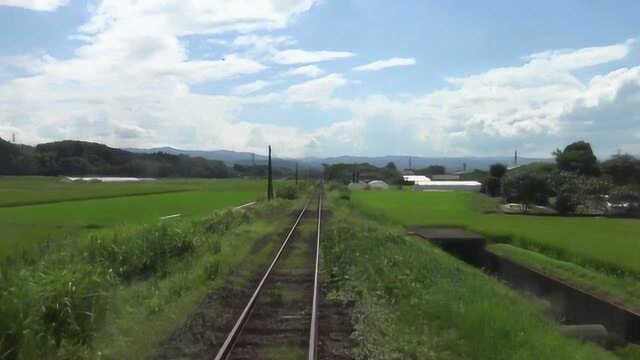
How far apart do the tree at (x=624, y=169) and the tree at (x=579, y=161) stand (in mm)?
1253

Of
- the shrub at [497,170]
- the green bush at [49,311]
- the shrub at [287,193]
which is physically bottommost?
the shrub at [287,193]

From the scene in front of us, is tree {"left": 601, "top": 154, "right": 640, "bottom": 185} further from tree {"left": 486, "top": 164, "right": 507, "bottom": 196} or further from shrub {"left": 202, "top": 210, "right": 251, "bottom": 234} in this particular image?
shrub {"left": 202, "top": 210, "right": 251, "bottom": 234}

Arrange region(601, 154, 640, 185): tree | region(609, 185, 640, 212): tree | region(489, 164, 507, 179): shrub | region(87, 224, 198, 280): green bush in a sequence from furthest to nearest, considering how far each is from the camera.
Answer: region(489, 164, 507, 179): shrub, region(601, 154, 640, 185): tree, region(609, 185, 640, 212): tree, region(87, 224, 198, 280): green bush

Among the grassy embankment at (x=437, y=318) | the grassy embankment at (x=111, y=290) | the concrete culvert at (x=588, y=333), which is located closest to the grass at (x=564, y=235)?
the grassy embankment at (x=437, y=318)

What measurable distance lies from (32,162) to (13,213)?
64.2 meters

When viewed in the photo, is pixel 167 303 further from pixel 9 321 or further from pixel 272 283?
pixel 9 321

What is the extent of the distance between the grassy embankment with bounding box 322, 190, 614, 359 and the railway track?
73 centimetres

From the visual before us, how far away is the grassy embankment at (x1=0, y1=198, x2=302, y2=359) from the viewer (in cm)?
847

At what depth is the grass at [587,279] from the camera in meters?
15.8

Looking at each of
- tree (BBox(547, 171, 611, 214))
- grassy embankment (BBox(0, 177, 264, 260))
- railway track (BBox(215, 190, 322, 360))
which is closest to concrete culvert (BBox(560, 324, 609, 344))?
railway track (BBox(215, 190, 322, 360))

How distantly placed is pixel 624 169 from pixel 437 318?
68.4 m

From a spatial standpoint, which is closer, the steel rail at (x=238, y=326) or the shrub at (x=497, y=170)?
the steel rail at (x=238, y=326)

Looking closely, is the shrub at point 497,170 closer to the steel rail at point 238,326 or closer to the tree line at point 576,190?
the tree line at point 576,190

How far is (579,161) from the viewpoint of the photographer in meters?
73.7
